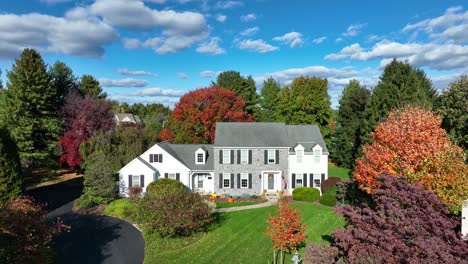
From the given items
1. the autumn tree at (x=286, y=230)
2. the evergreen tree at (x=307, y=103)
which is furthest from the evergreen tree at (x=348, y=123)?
the autumn tree at (x=286, y=230)

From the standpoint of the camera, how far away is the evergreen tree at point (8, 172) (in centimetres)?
2592

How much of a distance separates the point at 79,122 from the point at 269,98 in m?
32.8

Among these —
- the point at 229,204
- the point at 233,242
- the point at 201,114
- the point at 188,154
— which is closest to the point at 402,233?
the point at 233,242

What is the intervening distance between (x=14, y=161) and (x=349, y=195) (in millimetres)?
27400

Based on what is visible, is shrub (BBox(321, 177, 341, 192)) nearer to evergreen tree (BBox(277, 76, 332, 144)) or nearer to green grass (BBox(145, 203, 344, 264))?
green grass (BBox(145, 203, 344, 264))

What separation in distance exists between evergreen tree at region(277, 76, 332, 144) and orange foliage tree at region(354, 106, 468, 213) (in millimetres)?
31129

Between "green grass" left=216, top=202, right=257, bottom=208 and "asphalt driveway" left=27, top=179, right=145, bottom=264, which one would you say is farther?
"green grass" left=216, top=202, right=257, bottom=208

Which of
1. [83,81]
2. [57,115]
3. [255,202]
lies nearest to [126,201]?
[255,202]

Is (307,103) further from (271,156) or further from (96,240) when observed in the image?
(96,240)

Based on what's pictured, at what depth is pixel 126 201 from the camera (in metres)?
29.5

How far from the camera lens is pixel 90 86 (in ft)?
178

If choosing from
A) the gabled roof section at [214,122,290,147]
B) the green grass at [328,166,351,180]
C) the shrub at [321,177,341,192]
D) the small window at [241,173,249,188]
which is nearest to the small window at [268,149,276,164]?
the gabled roof section at [214,122,290,147]

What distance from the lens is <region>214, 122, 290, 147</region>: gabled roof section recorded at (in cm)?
3397

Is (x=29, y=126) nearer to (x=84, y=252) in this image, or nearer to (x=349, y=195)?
→ (x=84, y=252)
